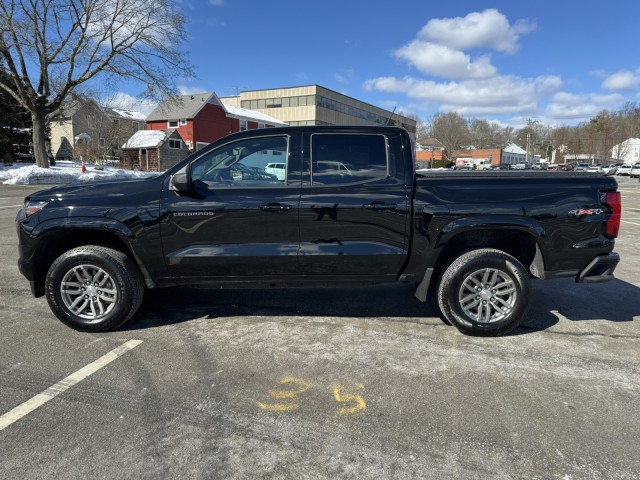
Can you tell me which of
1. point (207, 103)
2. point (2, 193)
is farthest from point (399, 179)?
point (207, 103)

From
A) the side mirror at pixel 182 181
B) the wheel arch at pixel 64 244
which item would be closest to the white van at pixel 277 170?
the side mirror at pixel 182 181

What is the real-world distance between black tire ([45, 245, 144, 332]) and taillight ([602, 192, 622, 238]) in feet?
14.1

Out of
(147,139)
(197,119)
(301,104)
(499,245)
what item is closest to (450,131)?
(301,104)

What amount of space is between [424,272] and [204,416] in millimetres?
2279

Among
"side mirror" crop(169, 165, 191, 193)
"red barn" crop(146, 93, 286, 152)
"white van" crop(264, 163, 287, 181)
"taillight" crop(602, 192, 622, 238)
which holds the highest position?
"red barn" crop(146, 93, 286, 152)

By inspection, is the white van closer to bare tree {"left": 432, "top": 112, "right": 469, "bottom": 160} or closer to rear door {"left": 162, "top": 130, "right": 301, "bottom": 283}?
rear door {"left": 162, "top": 130, "right": 301, "bottom": 283}

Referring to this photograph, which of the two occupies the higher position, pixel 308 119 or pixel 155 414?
pixel 308 119

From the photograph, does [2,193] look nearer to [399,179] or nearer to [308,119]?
[399,179]

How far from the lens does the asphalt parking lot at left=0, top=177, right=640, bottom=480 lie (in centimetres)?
231

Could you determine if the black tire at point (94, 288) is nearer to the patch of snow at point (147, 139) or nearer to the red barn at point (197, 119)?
the patch of snow at point (147, 139)

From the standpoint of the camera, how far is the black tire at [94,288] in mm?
3814

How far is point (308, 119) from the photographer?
6594 cm

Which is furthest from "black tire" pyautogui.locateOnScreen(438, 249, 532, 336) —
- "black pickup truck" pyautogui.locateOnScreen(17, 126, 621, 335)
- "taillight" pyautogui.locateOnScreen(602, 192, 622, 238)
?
"taillight" pyautogui.locateOnScreen(602, 192, 622, 238)

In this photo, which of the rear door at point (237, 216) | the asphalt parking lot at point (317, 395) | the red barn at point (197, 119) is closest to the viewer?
the asphalt parking lot at point (317, 395)
